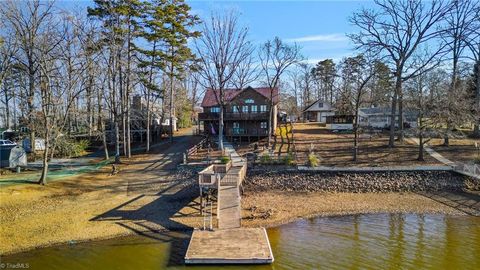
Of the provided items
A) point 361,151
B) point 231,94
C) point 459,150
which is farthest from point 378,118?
point 231,94

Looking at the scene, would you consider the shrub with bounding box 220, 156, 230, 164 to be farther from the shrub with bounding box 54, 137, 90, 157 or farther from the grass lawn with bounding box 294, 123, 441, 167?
the shrub with bounding box 54, 137, 90, 157

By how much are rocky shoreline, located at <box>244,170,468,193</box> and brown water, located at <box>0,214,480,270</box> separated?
5577 mm

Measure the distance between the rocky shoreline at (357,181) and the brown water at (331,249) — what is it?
558 centimetres

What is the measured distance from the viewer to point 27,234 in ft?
54.6

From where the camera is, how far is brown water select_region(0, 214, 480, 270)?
13.4 m

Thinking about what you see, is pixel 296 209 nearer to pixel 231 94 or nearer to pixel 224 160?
pixel 224 160

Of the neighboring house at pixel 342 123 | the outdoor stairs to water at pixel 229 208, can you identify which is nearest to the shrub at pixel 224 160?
the outdoor stairs to water at pixel 229 208

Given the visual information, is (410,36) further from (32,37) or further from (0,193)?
(0,193)

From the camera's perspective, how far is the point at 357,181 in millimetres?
24406

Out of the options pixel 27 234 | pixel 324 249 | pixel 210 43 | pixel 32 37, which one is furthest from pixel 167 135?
pixel 324 249

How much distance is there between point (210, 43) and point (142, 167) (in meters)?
13.7

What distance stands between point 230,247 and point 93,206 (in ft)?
32.9

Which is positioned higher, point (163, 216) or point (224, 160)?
point (224, 160)

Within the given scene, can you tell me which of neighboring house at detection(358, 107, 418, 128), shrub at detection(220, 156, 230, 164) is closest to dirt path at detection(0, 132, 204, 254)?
shrub at detection(220, 156, 230, 164)
